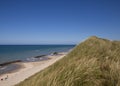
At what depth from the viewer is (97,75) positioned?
2824mm

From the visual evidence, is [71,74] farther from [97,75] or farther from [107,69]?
[107,69]

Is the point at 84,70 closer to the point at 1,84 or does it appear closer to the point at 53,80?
the point at 53,80

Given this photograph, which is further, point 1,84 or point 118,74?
point 1,84

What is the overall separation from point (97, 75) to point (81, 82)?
42cm

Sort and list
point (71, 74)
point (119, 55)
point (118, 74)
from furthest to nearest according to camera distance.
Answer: point (119, 55), point (118, 74), point (71, 74)

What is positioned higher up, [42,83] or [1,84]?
[42,83]

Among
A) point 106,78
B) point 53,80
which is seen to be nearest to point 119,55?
point 106,78

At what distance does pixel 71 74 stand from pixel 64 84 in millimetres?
260

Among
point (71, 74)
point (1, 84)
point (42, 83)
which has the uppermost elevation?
point (71, 74)

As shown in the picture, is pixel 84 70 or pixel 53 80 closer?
pixel 53 80

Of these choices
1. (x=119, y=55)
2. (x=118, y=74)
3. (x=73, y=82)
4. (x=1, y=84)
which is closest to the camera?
(x=73, y=82)

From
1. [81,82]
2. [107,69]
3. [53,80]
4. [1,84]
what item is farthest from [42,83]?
[1,84]

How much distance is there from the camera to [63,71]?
2.83 metres

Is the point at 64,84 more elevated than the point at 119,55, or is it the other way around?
the point at 119,55
